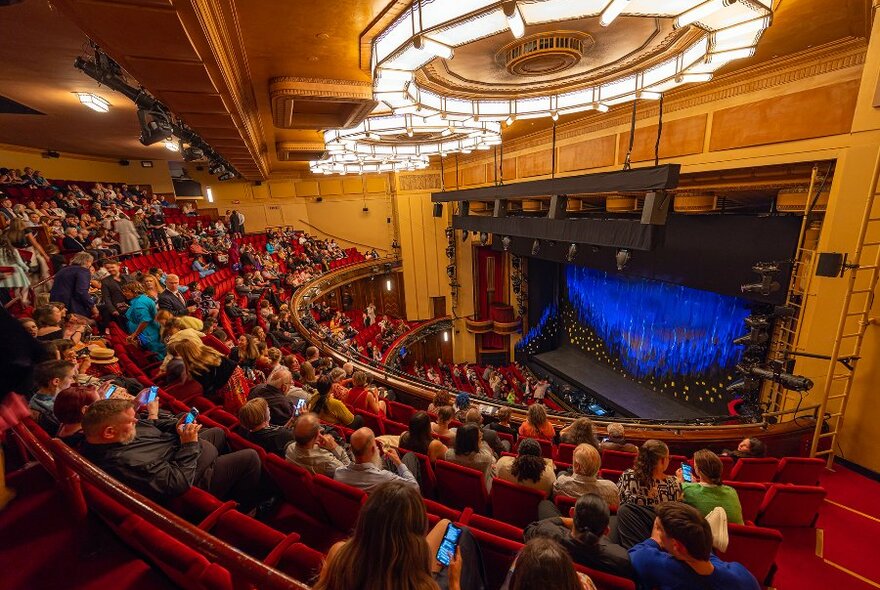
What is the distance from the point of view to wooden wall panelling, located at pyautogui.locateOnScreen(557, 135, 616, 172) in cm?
652

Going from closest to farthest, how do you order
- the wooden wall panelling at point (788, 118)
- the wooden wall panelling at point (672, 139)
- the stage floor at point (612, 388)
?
1. the wooden wall panelling at point (788, 118)
2. the wooden wall panelling at point (672, 139)
3. the stage floor at point (612, 388)

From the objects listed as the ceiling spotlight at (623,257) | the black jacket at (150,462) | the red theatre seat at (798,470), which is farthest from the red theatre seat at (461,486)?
the ceiling spotlight at (623,257)

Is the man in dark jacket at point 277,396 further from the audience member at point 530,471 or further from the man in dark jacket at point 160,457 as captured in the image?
the audience member at point 530,471

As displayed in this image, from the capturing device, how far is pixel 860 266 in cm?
346

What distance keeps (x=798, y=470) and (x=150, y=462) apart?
15.4 feet

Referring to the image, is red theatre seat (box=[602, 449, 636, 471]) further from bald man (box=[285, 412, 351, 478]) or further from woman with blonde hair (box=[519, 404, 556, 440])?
bald man (box=[285, 412, 351, 478])

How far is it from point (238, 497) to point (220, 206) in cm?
1535

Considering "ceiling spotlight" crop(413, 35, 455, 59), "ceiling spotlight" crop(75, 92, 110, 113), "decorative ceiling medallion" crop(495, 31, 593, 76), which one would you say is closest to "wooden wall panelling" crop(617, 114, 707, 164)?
"decorative ceiling medallion" crop(495, 31, 593, 76)

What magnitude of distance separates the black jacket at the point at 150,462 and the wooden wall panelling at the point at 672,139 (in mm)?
6353

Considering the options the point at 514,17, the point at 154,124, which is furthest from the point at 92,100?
the point at 514,17

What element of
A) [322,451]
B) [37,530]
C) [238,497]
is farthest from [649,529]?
[37,530]

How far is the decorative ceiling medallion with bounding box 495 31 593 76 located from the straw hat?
4590mm

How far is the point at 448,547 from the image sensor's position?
149 cm

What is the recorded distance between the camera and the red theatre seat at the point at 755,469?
3156 millimetres
